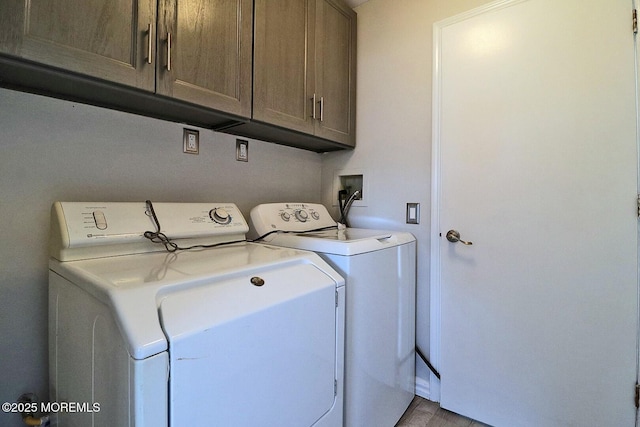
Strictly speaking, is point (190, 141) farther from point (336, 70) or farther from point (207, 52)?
point (336, 70)

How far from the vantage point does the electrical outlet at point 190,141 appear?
1.45 m

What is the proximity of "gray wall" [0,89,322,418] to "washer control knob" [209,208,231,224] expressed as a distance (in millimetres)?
207

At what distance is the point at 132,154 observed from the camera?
1.28 meters

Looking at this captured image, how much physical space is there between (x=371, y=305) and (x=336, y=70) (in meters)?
1.49

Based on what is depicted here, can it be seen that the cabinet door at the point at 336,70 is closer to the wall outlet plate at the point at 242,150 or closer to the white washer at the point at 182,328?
the wall outlet plate at the point at 242,150

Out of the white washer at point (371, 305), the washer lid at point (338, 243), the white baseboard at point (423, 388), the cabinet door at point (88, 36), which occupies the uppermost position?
the cabinet door at point (88, 36)

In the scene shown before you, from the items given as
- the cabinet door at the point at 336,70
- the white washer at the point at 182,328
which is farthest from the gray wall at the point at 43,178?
the cabinet door at the point at 336,70

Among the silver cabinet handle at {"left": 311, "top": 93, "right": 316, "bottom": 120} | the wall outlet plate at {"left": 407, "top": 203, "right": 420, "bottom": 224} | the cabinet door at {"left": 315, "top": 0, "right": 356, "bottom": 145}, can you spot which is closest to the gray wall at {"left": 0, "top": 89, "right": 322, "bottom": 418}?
the silver cabinet handle at {"left": 311, "top": 93, "right": 316, "bottom": 120}

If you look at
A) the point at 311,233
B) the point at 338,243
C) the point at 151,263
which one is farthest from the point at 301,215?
the point at 151,263

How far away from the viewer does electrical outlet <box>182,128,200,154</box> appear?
1.45 meters

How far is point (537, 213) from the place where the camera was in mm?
1365

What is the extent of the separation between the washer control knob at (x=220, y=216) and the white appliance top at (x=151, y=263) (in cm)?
1

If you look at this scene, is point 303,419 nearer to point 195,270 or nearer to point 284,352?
point 284,352

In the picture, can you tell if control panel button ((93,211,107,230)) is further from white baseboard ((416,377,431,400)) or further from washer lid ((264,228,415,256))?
white baseboard ((416,377,431,400))
